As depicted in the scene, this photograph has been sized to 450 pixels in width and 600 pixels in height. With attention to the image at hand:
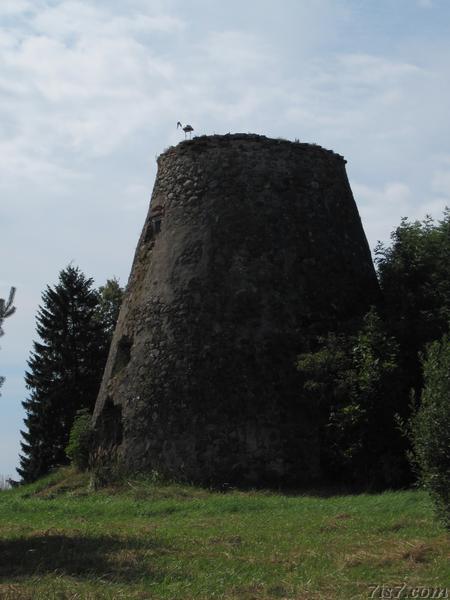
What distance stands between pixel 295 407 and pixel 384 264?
12.0ft

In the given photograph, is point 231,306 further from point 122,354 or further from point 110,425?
point 110,425

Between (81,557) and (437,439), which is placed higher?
(437,439)

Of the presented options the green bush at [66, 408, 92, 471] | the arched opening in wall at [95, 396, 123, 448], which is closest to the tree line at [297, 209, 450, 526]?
the arched opening in wall at [95, 396, 123, 448]

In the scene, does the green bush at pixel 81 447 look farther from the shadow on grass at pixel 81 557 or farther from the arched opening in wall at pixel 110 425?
the shadow on grass at pixel 81 557

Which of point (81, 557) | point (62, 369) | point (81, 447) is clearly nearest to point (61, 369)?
point (62, 369)

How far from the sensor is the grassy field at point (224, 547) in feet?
21.6

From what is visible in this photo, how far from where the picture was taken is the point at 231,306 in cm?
1573

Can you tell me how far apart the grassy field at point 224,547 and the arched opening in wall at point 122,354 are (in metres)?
4.09

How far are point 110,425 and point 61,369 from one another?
964 centimetres

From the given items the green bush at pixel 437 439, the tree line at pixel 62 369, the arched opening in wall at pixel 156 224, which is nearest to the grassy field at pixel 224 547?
the green bush at pixel 437 439

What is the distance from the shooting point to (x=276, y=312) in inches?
621

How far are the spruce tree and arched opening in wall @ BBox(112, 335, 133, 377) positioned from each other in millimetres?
8101

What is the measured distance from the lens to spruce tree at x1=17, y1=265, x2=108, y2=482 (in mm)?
24672

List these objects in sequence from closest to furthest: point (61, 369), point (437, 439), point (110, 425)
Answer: point (437, 439)
point (110, 425)
point (61, 369)
